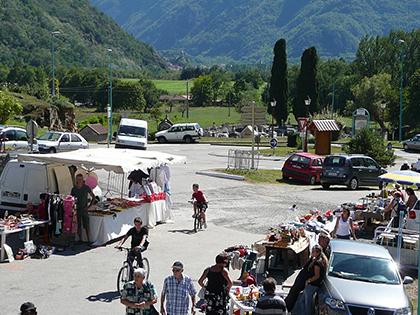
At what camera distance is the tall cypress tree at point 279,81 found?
82.3 metres

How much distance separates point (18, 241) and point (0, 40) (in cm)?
17177

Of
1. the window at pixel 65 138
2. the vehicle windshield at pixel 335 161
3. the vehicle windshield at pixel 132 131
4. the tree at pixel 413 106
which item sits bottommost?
the vehicle windshield at pixel 335 161

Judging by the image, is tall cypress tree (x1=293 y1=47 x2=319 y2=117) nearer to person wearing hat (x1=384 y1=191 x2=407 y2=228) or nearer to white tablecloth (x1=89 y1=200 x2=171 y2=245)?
person wearing hat (x1=384 y1=191 x2=407 y2=228)

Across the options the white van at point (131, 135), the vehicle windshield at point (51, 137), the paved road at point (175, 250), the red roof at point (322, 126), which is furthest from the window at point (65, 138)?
the red roof at point (322, 126)

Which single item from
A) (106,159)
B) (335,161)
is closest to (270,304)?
(106,159)

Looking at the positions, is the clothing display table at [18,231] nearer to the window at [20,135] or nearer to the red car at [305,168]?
the red car at [305,168]

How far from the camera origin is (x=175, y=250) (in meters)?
18.3

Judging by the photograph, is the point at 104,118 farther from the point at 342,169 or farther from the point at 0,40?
the point at 0,40

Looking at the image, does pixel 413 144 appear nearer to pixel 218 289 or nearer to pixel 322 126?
pixel 322 126

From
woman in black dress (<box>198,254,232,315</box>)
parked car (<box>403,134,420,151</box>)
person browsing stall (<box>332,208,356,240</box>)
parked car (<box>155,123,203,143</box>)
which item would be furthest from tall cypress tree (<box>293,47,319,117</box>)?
woman in black dress (<box>198,254,232,315</box>)

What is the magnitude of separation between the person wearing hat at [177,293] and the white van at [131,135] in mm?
34649

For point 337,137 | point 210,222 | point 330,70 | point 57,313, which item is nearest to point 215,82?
point 330,70

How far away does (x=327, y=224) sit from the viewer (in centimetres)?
1892

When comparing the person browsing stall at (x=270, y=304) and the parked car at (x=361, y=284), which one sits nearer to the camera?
the person browsing stall at (x=270, y=304)
